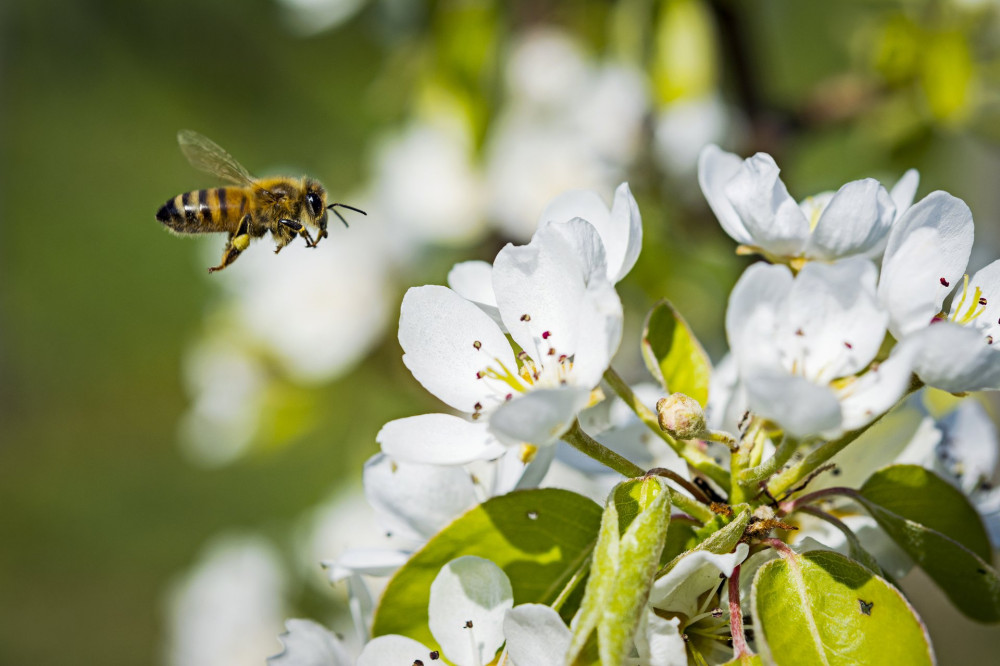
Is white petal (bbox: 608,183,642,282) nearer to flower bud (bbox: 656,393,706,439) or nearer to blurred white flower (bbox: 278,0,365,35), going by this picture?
flower bud (bbox: 656,393,706,439)

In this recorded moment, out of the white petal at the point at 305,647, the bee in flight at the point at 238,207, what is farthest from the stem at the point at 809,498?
the bee in flight at the point at 238,207

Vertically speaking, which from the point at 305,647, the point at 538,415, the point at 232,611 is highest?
the point at 538,415

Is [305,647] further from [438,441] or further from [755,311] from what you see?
[755,311]

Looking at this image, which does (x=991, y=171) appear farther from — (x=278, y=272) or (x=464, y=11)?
(x=278, y=272)

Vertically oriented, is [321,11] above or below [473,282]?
above

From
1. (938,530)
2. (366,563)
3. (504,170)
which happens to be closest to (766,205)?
(938,530)
